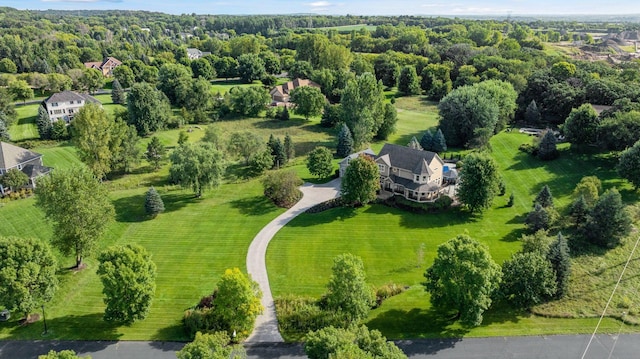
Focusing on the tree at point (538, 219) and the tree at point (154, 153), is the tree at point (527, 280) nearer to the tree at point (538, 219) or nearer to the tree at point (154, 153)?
the tree at point (538, 219)

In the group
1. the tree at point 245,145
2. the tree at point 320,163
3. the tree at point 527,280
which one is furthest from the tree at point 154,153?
the tree at point 527,280

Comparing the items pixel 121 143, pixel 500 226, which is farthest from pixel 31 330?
pixel 500 226

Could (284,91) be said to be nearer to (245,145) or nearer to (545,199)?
(245,145)

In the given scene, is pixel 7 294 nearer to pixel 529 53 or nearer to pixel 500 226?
pixel 500 226

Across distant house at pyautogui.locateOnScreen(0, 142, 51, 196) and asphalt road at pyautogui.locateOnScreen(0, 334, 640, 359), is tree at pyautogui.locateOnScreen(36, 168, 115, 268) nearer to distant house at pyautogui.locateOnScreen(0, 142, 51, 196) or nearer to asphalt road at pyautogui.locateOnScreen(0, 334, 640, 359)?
asphalt road at pyautogui.locateOnScreen(0, 334, 640, 359)

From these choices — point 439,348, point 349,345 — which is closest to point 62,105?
point 349,345

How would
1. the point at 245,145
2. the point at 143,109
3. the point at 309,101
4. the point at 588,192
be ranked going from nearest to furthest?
the point at 588,192, the point at 245,145, the point at 143,109, the point at 309,101
